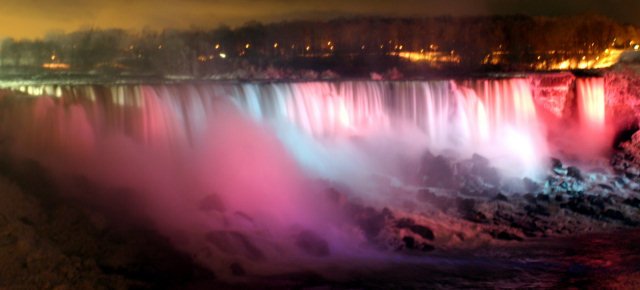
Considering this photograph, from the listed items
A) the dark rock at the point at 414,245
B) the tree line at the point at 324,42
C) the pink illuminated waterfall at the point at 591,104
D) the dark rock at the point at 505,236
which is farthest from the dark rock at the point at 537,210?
the tree line at the point at 324,42

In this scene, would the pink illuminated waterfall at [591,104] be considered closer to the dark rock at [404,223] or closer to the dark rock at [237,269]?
the dark rock at [404,223]

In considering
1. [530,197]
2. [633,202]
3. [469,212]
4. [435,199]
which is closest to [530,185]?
[530,197]

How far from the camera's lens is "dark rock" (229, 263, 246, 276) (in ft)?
27.0

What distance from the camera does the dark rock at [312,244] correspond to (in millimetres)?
9253

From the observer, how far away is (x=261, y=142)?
538 inches

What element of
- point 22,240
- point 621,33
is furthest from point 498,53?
point 22,240

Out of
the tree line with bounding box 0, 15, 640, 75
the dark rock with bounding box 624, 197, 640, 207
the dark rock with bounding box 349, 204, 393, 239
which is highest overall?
the tree line with bounding box 0, 15, 640, 75

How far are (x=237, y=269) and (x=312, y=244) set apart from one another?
1561mm

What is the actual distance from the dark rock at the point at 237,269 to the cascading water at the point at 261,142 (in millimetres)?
234

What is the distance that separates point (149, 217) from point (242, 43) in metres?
21.3

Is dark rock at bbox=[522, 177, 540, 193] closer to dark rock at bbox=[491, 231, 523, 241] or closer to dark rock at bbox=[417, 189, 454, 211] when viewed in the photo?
dark rock at bbox=[417, 189, 454, 211]

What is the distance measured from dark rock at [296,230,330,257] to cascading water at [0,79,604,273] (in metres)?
0.04

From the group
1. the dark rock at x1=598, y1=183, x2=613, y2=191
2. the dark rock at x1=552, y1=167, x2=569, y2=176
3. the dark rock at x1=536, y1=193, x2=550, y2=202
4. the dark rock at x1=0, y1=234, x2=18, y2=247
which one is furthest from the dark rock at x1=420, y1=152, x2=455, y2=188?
the dark rock at x1=0, y1=234, x2=18, y2=247

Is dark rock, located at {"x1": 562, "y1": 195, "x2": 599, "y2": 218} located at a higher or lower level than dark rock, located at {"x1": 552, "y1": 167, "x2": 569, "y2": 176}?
lower
